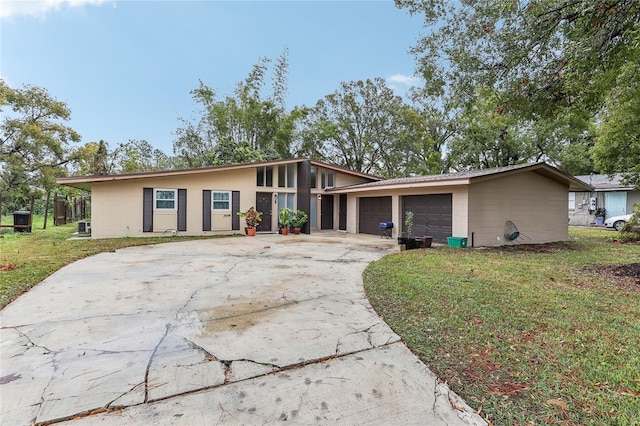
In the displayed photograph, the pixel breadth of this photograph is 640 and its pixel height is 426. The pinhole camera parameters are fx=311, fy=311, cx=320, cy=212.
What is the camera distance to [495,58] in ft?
22.0

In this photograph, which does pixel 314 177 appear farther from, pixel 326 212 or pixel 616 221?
pixel 616 221

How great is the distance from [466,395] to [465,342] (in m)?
0.86

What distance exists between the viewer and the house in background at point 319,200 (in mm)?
10055

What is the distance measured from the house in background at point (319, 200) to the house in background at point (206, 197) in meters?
0.04

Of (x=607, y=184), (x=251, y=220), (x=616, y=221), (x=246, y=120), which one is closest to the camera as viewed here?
(x=251, y=220)

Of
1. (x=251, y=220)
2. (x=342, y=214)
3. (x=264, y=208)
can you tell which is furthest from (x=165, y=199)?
(x=342, y=214)

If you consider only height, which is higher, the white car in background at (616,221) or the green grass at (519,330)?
the white car in background at (616,221)

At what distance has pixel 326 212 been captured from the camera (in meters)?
16.9

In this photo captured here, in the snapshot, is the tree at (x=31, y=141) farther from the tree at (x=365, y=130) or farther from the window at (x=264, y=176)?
the tree at (x=365, y=130)

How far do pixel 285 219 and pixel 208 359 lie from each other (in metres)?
11.7

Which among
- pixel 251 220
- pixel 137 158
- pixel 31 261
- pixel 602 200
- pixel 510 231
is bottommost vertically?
pixel 31 261

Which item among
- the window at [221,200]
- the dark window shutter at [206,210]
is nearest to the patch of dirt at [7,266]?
the dark window shutter at [206,210]

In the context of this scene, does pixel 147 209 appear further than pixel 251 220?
No

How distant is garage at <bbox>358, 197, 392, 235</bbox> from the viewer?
13320mm
